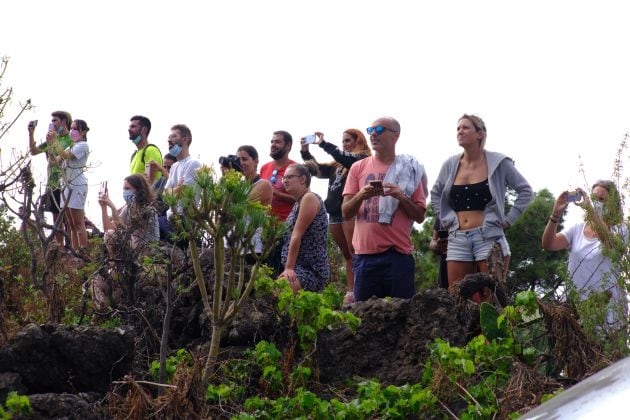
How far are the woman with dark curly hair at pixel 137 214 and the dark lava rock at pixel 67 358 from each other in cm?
169

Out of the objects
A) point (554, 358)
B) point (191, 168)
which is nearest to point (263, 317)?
point (554, 358)

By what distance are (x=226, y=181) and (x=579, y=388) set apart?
12.5ft

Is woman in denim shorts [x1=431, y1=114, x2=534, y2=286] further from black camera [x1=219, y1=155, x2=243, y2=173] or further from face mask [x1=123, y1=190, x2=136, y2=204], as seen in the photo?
face mask [x1=123, y1=190, x2=136, y2=204]

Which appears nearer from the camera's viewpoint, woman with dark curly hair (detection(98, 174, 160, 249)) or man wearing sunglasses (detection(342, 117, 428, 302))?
woman with dark curly hair (detection(98, 174, 160, 249))

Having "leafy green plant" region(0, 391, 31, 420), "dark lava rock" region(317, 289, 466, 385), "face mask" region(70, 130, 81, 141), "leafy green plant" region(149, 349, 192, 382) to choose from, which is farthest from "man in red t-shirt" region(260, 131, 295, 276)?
"leafy green plant" region(0, 391, 31, 420)

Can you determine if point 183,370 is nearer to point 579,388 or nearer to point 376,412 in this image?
point 376,412

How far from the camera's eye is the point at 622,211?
23.3ft

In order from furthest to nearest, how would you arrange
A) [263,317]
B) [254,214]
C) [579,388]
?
[263,317]
[254,214]
[579,388]

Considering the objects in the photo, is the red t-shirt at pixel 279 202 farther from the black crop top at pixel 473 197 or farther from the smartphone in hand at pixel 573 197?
the smartphone in hand at pixel 573 197

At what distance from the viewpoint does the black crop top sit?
8562 millimetres

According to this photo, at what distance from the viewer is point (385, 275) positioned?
859 cm

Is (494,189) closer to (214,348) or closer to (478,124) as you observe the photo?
(478,124)

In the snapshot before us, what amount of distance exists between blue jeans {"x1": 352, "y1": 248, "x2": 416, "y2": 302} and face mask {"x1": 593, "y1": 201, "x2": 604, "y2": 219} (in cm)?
157

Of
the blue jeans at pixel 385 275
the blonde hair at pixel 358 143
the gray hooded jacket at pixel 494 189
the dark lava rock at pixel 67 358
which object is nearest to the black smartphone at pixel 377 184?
the blue jeans at pixel 385 275
